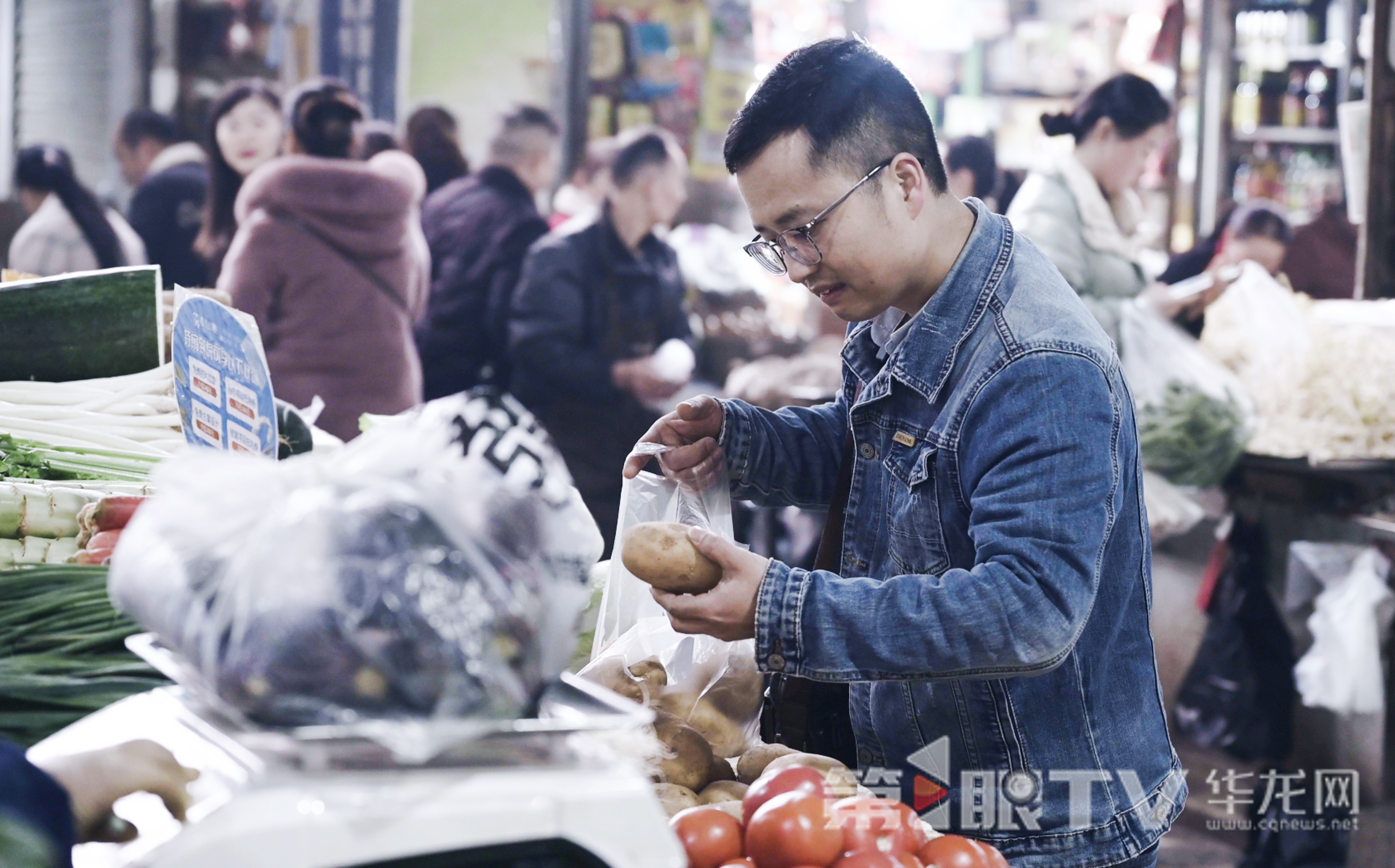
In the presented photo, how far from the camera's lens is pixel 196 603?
94cm

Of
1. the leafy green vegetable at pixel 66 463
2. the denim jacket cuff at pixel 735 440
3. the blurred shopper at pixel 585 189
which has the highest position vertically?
the blurred shopper at pixel 585 189

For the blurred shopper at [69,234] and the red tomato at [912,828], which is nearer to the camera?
the red tomato at [912,828]

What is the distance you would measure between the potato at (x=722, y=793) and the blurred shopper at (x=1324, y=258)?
5.30m

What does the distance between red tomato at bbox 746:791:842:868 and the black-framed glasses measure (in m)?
0.70

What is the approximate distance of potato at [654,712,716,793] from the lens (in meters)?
1.54

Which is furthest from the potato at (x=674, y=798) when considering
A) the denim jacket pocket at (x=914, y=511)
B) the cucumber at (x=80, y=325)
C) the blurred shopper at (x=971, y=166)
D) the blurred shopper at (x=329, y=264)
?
the blurred shopper at (x=971, y=166)

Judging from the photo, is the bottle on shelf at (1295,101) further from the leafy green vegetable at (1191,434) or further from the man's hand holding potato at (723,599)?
the man's hand holding potato at (723,599)

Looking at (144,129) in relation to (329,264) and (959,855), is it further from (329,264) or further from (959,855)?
(959,855)

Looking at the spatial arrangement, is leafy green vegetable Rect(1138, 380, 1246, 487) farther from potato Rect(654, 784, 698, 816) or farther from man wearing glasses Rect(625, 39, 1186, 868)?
potato Rect(654, 784, 698, 816)

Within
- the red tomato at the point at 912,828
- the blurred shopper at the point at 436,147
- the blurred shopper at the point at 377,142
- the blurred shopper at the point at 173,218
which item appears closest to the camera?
the red tomato at the point at 912,828

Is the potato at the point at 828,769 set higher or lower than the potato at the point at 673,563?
lower

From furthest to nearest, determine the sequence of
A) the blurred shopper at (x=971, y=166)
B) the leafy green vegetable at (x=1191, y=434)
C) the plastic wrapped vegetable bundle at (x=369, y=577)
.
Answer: the blurred shopper at (x=971, y=166) < the leafy green vegetable at (x=1191, y=434) < the plastic wrapped vegetable bundle at (x=369, y=577)

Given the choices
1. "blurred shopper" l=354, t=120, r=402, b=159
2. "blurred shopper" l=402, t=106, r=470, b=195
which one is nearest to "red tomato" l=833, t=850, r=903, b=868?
"blurred shopper" l=354, t=120, r=402, b=159

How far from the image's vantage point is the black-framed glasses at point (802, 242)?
5.19 ft
